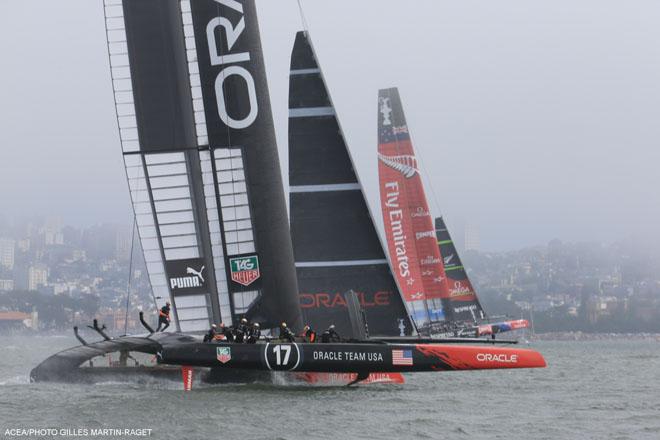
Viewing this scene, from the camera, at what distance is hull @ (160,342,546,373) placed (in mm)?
19328

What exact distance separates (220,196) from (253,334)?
321cm

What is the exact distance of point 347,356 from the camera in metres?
19.3

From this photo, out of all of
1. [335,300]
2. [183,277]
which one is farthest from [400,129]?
[183,277]

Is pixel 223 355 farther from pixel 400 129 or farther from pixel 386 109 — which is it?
pixel 386 109

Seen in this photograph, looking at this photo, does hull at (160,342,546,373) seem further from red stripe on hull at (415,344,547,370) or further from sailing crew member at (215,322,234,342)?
sailing crew member at (215,322,234,342)

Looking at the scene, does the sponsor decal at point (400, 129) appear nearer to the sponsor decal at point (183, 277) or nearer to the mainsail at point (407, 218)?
the mainsail at point (407, 218)

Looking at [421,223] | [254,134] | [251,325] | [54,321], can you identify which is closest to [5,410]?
[251,325]

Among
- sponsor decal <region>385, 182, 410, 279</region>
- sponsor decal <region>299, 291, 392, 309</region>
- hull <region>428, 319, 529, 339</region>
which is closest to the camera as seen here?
sponsor decal <region>299, 291, 392, 309</region>

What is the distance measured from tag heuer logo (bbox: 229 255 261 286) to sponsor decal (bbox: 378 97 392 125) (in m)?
17.5

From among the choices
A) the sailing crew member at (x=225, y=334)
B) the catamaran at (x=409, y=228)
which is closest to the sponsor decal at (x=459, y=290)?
the catamaran at (x=409, y=228)

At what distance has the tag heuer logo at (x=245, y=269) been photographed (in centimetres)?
2239

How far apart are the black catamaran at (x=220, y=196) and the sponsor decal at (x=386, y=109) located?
16.6m

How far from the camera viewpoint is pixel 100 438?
48.8ft

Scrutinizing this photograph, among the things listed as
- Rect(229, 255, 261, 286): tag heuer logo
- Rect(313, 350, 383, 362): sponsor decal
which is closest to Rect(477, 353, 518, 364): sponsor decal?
Rect(313, 350, 383, 362): sponsor decal
